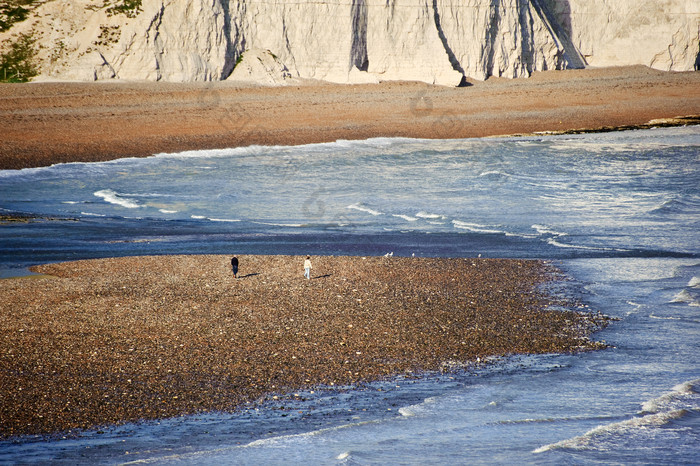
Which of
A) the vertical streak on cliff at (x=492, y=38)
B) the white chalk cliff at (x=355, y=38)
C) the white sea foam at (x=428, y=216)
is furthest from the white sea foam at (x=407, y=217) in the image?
the vertical streak on cliff at (x=492, y=38)

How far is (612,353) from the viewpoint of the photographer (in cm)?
1377

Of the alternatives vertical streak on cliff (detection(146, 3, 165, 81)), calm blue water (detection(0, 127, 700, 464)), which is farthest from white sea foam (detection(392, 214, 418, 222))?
vertical streak on cliff (detection(146, 3, 165, 81))

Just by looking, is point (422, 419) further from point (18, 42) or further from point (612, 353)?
point (18, 42)

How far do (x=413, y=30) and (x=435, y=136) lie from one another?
15595 mm

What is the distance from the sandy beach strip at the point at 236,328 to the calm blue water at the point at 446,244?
0.73m

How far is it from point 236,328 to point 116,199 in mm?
18641

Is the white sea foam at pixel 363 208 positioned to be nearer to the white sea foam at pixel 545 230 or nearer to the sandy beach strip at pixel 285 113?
the white sea foam at pixel 545 230

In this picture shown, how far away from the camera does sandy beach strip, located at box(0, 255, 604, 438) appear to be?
1141 cm

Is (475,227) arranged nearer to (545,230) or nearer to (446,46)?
(545,230)

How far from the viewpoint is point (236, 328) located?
14570 millimetres

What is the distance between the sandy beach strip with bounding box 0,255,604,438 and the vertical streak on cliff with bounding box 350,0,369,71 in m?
41.2

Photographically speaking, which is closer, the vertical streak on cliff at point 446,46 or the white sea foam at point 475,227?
the white sea foam at point 475,227

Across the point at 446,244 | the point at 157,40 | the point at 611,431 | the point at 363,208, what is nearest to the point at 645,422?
the point at 611,431

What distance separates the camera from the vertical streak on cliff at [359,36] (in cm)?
5838
